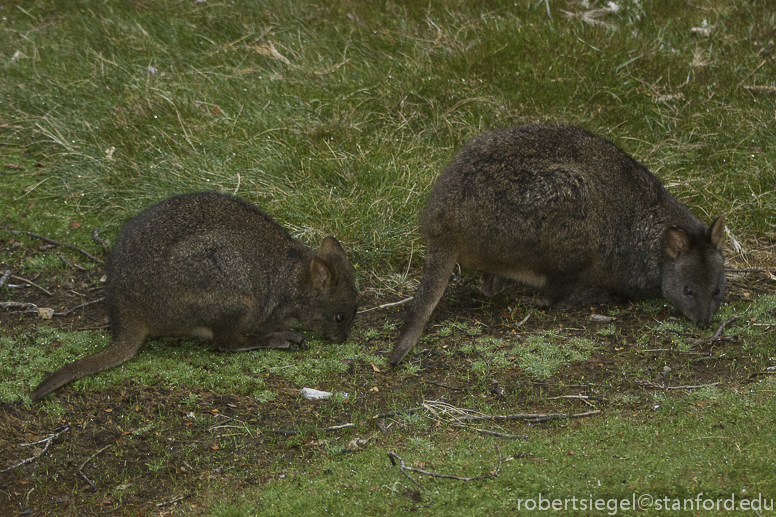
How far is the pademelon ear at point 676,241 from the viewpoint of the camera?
20.9ft

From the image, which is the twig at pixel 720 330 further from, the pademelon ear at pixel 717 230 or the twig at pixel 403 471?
the twig at pixel 403 471

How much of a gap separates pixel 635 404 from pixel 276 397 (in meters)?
2.25

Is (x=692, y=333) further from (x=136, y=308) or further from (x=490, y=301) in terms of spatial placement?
(x=136, y=308)

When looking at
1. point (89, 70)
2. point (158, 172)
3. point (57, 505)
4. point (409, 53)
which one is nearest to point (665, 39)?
point (409, 53)

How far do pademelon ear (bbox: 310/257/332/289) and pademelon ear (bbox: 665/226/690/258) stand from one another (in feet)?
8.84

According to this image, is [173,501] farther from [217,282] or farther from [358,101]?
[358,101]

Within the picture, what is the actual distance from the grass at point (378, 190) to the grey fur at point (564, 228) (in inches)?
11.7

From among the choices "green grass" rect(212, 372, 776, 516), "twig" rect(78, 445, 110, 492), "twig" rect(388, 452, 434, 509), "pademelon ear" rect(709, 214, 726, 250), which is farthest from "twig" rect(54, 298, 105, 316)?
"pademelon ear" rect(709, 214, 726, 250)

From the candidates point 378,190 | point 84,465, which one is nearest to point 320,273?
point 378,190

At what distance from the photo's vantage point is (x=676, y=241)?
254 inches

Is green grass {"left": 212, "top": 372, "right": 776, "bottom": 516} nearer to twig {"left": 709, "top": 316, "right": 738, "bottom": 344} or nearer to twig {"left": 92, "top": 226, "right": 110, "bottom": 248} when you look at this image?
twig {"left": 709, "top": 316, "right": 738, "bottom": 344}

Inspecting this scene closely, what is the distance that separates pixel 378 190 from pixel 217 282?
236 cm

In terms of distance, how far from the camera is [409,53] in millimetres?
9508

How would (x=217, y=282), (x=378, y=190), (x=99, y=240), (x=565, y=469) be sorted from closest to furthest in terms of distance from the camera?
(x=565, y=469) < (x=217, y=282) < (x=99, y=240) < (x=378, y=190)
